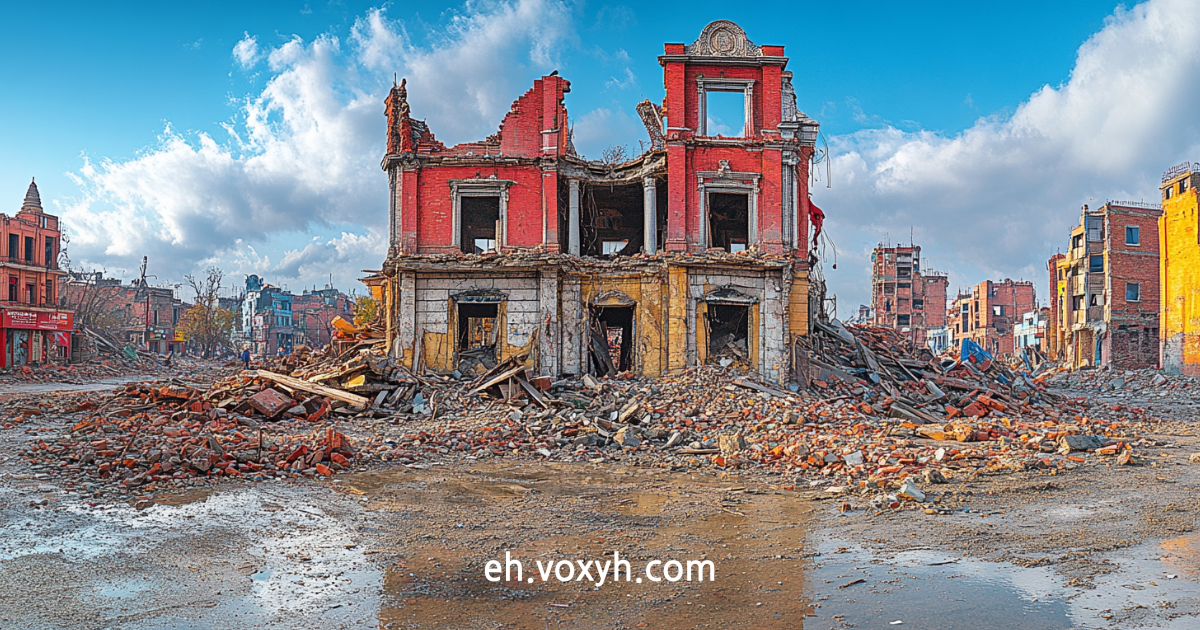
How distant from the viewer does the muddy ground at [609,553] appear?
5188 mm

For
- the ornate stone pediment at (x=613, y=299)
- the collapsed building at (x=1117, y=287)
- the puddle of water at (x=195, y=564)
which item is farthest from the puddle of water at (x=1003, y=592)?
the collapsed building at (x=1117, y=287)

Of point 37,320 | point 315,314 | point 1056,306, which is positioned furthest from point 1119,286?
point 315,314

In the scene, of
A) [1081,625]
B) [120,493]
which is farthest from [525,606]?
[120,493]

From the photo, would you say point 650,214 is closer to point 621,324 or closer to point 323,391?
point 621,324

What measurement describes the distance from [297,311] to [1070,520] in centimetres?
7500

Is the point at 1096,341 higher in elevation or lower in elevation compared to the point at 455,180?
lower

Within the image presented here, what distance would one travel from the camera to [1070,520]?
24.4ft

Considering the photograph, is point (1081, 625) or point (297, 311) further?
point (297, 311)

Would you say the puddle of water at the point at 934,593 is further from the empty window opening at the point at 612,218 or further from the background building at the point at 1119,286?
the background building at the point at 1119,286

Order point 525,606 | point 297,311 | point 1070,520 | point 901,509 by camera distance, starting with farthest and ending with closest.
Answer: point 297,311 → point 901,509 → point 1070,520 → point 525,606

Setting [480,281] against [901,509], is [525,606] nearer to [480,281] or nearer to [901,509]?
[901,509]

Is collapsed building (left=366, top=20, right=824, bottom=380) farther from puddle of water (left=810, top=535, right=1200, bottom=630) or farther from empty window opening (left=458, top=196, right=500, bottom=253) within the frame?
puddle of water (left=810, top=535, right=1200, bottom=630)

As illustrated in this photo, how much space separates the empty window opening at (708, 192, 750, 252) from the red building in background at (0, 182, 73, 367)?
37358 mm

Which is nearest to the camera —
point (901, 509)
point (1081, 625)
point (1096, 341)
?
point (1081, 625)
